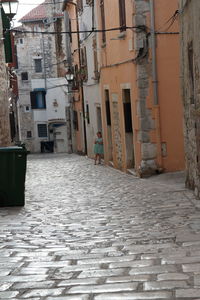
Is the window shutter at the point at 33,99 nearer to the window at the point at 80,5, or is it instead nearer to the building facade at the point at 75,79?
the building facade at the point at 75,79

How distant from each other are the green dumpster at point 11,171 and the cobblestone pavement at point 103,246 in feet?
1.40

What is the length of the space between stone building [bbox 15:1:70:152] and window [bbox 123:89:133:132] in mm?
31000

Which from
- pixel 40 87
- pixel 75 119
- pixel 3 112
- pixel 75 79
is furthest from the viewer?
pixel 40 87

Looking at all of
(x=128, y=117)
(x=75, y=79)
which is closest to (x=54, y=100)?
(x=75, y=79)

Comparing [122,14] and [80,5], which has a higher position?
[80,5]

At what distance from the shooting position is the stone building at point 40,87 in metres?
51.8

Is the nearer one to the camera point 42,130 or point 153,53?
point 153,53

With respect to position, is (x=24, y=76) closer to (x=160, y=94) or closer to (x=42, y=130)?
(x=42, y=130)

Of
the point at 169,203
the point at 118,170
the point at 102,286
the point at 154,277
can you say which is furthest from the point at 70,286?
the point at 118,170

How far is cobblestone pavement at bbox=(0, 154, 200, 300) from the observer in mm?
5238

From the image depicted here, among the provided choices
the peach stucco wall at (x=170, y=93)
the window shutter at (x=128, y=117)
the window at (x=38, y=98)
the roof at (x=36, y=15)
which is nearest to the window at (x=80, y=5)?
the window shutter at (x=128, y=117)

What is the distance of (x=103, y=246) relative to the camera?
24.0 ft

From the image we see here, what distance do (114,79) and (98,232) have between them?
1350cm

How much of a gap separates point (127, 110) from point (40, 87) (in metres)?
33.8
